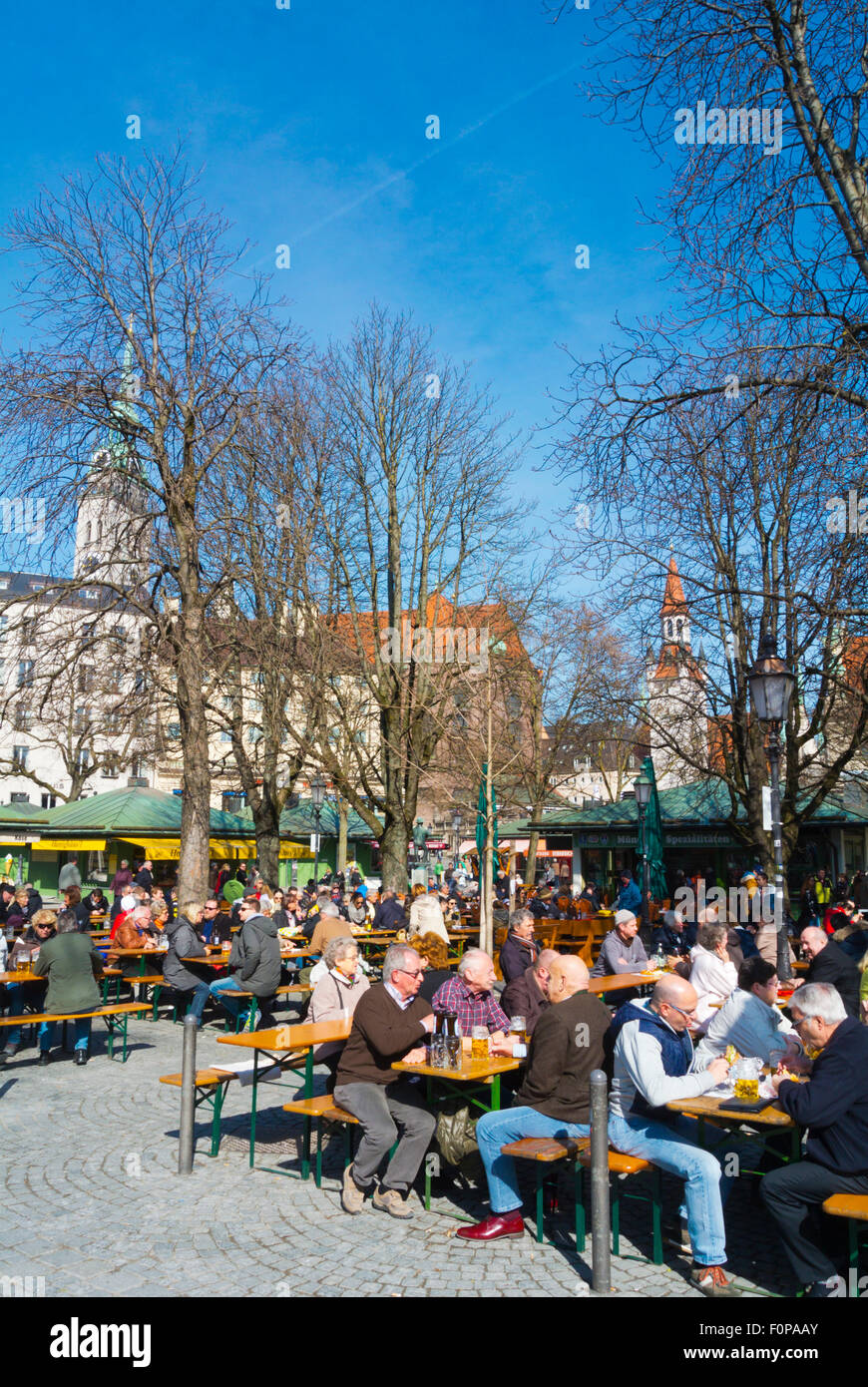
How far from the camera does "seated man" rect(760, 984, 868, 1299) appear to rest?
4.91 meters

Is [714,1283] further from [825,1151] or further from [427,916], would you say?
[427,916]

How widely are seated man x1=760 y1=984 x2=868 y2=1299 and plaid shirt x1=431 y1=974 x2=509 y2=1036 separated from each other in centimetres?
256

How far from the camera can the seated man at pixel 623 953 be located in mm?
12156

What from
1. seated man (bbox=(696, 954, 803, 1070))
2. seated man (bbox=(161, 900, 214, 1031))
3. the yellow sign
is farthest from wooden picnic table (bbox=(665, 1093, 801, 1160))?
the yellow sign

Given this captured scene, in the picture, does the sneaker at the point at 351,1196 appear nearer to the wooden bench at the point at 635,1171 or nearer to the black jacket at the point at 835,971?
the wooden bench at the point at 635,1171

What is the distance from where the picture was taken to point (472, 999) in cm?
732

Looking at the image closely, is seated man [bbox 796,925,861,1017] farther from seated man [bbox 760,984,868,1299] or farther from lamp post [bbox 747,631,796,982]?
seated man [bbox 760,984,868,1299]

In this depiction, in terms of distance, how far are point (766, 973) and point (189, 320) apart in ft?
42.6

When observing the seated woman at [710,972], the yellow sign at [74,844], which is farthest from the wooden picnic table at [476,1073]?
the yellow sign at [74,844]

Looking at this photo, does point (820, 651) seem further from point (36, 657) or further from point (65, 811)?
point (65, 811)

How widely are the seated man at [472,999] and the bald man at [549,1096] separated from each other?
3.37 feet

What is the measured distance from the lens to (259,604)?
19.2m

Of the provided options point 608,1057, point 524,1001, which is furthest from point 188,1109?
point 608,1057
